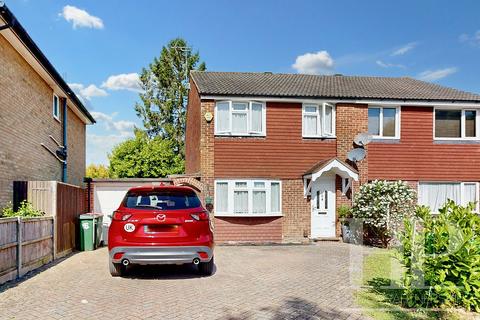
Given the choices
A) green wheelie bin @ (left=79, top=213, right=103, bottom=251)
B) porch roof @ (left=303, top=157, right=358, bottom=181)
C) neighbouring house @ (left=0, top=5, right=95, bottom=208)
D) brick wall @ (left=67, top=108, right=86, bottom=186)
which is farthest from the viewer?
brick wall @ (left=67, top=108, right=86, bottom=186)

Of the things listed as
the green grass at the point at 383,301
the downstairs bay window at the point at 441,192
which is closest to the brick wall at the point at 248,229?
the downstairs bay window at the point at 441,192

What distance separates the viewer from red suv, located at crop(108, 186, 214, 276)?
22.5 feet

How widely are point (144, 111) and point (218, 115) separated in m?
22.7

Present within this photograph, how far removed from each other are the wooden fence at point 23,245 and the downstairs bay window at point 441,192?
1271cm

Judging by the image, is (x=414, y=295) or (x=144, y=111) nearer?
(x=414, y=295)

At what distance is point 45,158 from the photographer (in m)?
12.2

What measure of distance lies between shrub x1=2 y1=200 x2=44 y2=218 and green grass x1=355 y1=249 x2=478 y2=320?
6837 mm

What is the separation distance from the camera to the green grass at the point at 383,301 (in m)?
5.20

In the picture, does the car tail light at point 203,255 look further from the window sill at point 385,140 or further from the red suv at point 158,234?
the window sill at point 385,140

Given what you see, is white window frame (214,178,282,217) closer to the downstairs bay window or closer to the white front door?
the white front door

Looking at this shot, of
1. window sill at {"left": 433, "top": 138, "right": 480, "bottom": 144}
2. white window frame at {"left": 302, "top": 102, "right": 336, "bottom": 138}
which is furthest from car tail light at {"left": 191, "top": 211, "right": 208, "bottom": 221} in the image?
window sill at {"left": 433, "top": 138, "right": 480, "bottom": 144}

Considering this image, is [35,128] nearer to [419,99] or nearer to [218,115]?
[218,115]

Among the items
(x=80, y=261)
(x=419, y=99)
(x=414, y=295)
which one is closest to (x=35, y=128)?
(x=80, y=261)

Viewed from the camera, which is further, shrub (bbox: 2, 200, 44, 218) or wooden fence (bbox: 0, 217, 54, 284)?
shrub (bbox: 2, 200, 44, 218)
